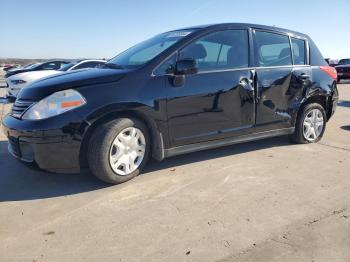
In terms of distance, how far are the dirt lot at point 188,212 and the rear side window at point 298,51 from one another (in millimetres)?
1454

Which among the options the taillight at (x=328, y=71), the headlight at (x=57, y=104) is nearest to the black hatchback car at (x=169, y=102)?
the headlight at (x=57, y=104)

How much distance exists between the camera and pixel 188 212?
10.2ft

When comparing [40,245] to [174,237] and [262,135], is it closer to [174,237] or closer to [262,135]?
[174,237]

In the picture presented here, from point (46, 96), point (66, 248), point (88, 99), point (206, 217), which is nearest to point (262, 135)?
point (206, 217)

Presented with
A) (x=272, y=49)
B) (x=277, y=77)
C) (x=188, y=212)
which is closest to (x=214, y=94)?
(x=277, y=77)

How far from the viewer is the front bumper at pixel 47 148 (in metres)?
3.42

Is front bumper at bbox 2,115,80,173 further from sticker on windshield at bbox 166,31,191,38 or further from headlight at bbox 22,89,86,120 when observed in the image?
sticker on windshield at bbox 166,31,191,38

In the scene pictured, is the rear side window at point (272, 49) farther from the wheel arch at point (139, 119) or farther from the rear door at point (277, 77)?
the wheel arch at point (139, 119)

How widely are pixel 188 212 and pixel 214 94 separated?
159 cm

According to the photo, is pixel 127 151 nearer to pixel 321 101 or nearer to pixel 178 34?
pixel 178 34

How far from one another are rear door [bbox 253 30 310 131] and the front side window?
0.21 m

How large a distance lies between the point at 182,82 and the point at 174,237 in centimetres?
183

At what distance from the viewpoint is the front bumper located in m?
3.42

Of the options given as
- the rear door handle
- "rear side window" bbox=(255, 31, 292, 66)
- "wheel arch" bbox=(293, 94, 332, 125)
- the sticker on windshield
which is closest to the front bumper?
the sticker on windshield
